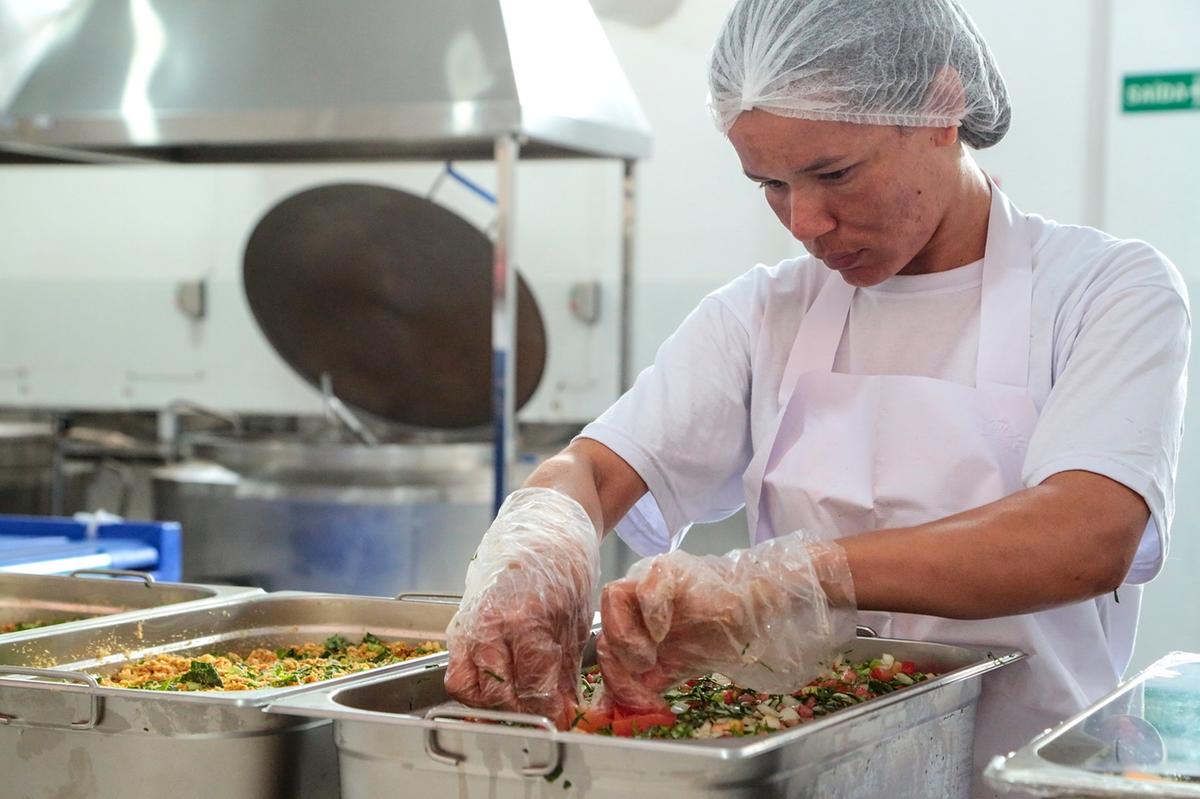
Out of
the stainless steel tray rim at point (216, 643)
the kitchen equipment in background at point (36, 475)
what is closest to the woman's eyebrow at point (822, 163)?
the stainless steel tray rim at point (216, 643)

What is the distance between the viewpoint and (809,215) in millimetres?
1422

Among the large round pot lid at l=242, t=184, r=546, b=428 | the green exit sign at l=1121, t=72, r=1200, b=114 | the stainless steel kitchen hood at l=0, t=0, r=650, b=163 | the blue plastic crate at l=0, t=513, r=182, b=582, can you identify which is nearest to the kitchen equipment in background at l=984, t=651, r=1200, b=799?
the blue plastic crate at l=0, t=513, r=182, b=582

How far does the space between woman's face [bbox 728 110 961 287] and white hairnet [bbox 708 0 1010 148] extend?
0.05 feet

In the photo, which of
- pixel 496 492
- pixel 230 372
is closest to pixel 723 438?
pixel 496 492

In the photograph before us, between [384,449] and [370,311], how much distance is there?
2.16ft

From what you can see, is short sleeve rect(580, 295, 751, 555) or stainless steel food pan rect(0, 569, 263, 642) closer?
short sleeve rect(580, 295, 751, 555)

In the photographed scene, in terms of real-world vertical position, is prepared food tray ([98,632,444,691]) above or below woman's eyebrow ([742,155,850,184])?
below

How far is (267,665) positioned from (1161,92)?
302cm

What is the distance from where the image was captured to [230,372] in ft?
15.6

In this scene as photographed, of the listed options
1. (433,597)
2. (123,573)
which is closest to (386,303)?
(123,573)

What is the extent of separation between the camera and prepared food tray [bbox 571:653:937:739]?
1125 millimetres

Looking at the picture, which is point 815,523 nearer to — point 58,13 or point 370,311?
point 370,311

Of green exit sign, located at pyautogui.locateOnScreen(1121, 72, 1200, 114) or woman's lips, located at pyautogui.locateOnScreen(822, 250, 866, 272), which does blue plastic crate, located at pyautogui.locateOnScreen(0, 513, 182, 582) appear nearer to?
woman's lips, located at pyautogui.locateOnScreen(822, 250, 866, 272)

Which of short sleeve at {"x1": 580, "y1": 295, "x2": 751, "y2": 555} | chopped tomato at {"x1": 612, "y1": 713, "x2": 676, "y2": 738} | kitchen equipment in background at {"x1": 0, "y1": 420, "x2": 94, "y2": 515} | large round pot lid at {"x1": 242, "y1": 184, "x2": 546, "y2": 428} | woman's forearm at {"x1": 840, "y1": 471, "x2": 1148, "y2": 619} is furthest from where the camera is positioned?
kitchen equipment in background at {"x1": 0, "y1": 420, "x2": 94, "y2": 515}
